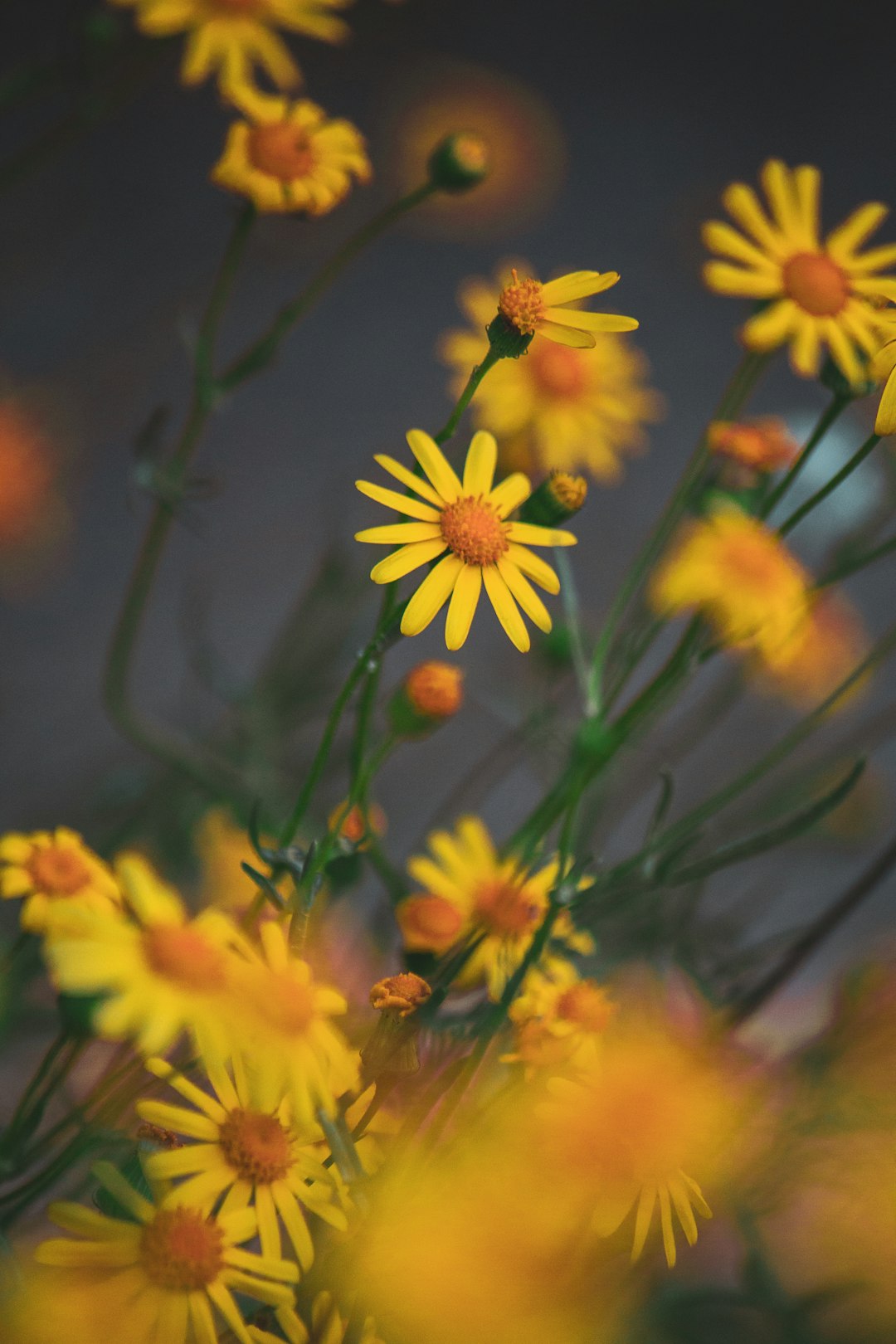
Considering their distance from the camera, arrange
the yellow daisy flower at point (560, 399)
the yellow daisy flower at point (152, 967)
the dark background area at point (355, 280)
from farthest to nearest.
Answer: the dark background area at point (355, 280), the yellow daisy flower at point (560, 399), the yellow daisy flower at point (152, 967)

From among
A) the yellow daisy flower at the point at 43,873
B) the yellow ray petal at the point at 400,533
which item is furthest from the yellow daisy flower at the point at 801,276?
the yellow daisy flower at the point at 43,873

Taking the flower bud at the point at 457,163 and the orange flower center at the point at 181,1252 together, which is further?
the flower bud at the point at 457,163

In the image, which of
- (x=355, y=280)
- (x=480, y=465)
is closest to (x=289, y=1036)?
(x=480, y=465)

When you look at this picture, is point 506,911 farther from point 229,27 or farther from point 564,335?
point 229,27

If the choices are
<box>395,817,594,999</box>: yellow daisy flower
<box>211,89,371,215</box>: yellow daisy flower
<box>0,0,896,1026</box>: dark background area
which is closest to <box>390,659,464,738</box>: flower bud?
<box>395,817,594,999</box>: yellow daisy flower

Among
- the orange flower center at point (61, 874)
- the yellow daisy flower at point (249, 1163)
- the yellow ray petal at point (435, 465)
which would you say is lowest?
the yellow daisy flower at point (249, 1163)

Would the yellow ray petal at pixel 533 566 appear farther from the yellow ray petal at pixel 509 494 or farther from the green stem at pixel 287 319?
the green stem at pixel 287 319

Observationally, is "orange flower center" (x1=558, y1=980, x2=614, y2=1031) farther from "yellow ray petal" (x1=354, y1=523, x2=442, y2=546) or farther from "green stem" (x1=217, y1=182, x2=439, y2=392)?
"green stem" (x1=217, y1=182, x2=439, y2=392)
